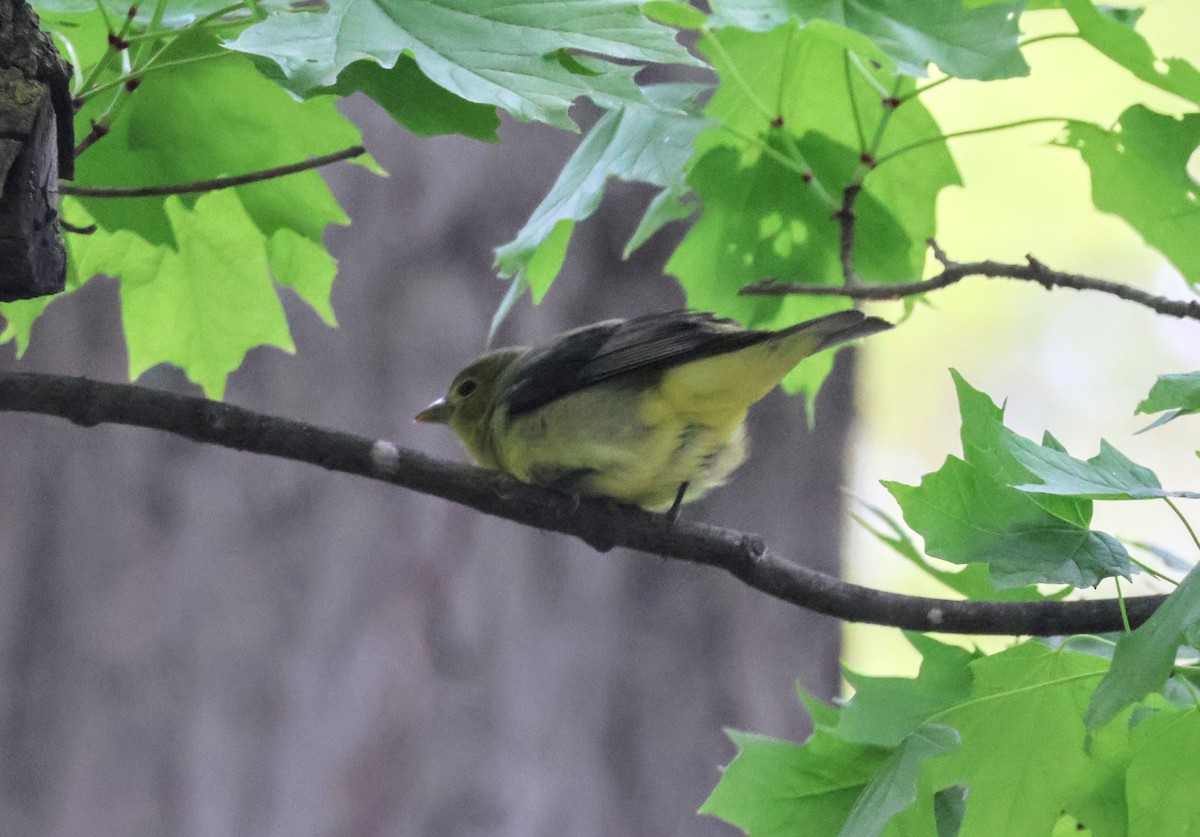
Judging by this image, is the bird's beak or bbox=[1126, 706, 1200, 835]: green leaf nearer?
bbox=[1126, 706, 1200, 835]: green leaf

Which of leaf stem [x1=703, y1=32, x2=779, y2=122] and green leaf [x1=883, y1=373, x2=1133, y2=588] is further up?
leaf stem [x1=703, y1=32, x2=779, y2=122]

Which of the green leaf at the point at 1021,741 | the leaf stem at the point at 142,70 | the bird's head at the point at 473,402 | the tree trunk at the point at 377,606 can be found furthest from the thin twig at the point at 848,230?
the tree trunk at the point at 377,606

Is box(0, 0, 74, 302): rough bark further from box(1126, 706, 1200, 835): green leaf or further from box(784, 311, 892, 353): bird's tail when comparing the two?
box(1126, 706, 1200, 835): green leaf

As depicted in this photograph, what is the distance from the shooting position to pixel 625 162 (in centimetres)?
120

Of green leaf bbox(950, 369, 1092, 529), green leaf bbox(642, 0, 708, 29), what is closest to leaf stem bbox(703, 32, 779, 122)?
green leaf bbox(642, 0, 708, 29)

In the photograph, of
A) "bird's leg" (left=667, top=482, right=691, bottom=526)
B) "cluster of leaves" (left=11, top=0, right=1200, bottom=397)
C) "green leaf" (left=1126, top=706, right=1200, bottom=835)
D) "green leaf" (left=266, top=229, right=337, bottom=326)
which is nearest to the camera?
"cluster of leaves" (left=11, top=0, right=1200, bottom=397)

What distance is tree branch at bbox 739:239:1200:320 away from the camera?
4.10ft

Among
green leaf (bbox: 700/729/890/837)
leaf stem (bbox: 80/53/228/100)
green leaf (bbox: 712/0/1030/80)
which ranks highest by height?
green leaf (bbox: 712/0/1030/80)

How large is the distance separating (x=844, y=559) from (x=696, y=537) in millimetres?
2087

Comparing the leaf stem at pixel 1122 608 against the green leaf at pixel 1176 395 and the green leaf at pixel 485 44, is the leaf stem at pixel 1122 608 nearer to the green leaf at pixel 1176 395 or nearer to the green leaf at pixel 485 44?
the green leaf at pixel 1176 395

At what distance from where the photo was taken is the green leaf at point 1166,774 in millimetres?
1021

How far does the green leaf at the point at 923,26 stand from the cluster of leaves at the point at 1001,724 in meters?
0.33

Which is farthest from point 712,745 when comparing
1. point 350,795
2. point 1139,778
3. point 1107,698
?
point 1107,698

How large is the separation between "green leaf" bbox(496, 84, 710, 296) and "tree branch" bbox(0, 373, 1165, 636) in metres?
0.24
